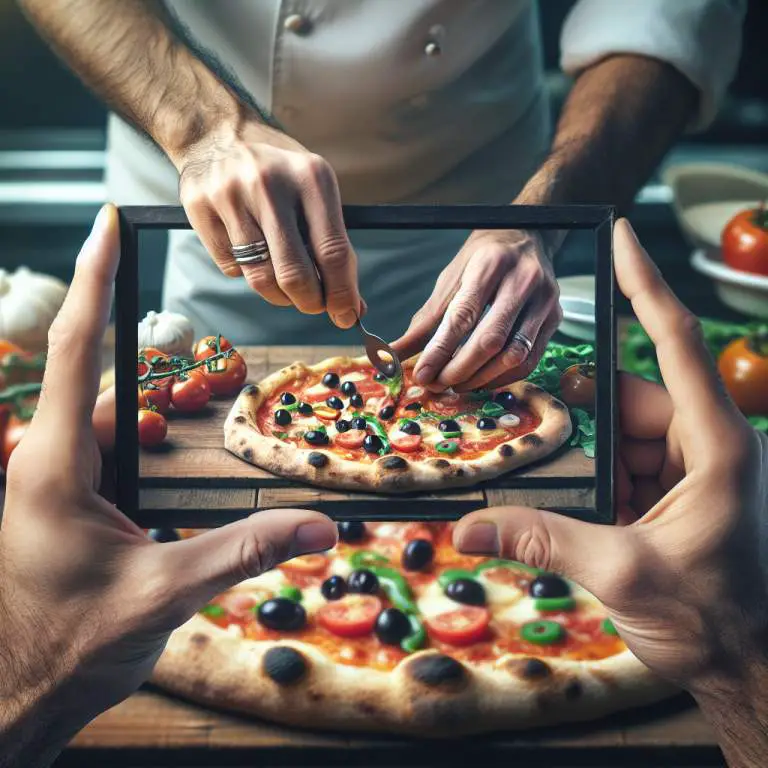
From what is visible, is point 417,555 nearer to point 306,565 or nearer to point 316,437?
point 306,565

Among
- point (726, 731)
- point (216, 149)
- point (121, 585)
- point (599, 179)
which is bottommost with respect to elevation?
point (726, 731)

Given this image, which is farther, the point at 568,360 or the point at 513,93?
the point at 513,93

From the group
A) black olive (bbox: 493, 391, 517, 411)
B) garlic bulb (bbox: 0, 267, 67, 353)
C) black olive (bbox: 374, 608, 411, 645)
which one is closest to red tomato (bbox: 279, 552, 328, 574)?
black olive (bbox: 374, 608, 411, 645)

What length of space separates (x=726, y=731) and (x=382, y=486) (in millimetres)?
311

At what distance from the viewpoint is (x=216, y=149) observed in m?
0.72

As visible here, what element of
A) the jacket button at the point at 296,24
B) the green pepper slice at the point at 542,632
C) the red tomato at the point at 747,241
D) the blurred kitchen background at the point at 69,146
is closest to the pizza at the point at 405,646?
the green pepper slice at the point at 542,632

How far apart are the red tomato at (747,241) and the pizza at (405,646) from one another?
27.2 inches

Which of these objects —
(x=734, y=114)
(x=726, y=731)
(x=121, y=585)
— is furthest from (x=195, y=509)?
(x=734, y=114)

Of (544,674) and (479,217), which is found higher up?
(479,217)

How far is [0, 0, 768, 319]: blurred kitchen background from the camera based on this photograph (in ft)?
5.95

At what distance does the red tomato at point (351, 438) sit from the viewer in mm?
772

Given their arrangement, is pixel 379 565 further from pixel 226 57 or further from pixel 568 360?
pixel 226 57

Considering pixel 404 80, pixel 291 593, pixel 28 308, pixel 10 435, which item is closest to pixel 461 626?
pixel 291 593

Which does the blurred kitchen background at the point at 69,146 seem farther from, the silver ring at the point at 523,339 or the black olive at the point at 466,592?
the silver ring at the point at 523,339
